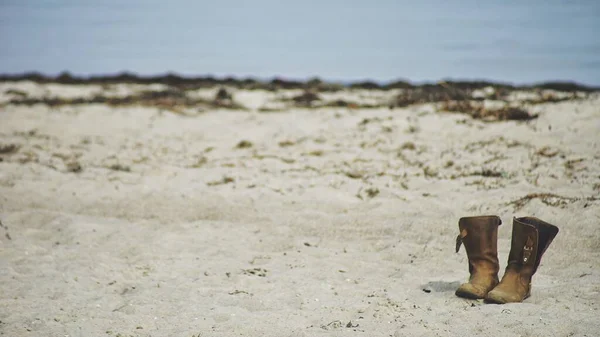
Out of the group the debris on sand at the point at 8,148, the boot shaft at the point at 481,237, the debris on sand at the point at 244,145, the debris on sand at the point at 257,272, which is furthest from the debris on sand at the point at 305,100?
the boot shaft at the point at 481,237

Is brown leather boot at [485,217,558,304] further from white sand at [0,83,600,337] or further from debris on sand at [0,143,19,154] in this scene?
debris on sand at [0,143,19,154]

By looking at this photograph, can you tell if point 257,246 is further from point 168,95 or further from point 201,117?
point 168,95

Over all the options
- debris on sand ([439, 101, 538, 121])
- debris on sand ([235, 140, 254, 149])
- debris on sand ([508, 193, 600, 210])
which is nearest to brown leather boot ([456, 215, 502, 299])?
debris on sand ([508, 193, 600, 210])

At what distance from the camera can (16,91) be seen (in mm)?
16953

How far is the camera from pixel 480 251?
3553mm

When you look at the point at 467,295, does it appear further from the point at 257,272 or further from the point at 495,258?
the point at 257,272

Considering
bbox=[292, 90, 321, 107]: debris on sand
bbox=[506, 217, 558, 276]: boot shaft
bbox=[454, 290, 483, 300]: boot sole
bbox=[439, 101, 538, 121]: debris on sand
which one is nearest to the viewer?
bbox=[506, 217, 558, 276]: boot shaft

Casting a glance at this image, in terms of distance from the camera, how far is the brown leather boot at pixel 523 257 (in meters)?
3.33

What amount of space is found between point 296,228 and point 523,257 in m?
2.39

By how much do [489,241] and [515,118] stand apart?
5.47 m

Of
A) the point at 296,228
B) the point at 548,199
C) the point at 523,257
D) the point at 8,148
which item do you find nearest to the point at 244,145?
the point at 296,228

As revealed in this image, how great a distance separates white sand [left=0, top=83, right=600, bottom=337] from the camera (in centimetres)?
334

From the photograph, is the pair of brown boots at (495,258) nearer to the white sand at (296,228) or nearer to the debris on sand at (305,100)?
the white sand at (296,228)

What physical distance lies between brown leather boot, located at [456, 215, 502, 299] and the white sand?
0.10 meters
